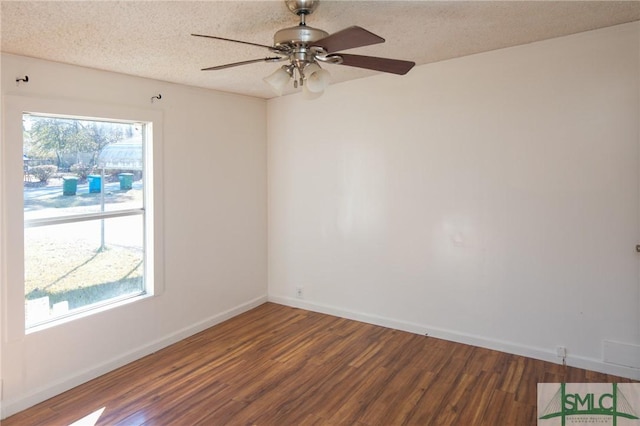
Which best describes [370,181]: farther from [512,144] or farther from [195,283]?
[195,283]

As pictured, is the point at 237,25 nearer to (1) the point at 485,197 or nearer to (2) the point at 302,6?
(2) the point at 302,6

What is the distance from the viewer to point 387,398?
2873 mm

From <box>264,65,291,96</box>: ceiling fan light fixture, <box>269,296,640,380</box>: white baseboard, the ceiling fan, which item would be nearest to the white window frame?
the ceiling fan

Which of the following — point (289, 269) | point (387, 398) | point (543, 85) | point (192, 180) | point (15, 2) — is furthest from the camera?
point (289, 269)

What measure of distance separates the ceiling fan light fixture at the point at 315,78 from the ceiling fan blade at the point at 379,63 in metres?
0.13

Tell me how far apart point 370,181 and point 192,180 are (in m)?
1.73

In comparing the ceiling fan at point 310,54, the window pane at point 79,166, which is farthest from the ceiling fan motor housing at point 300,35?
the window pane at point 79,166

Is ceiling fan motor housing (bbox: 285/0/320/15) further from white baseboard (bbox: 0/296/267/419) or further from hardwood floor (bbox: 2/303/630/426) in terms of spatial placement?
white baseboard (bbox: 0/296/267/419)

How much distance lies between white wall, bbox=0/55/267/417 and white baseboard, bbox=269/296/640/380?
68 centimetres

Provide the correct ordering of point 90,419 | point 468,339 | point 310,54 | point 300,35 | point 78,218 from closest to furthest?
point 300,35 < point 310,54 < point 90,419 < point 78,218 < point 468,339

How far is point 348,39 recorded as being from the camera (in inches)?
73.2

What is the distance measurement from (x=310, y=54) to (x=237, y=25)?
609 millimetres

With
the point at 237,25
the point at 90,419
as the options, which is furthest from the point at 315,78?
the point at 90,419

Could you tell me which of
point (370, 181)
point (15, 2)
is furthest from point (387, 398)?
point (15, 2)
